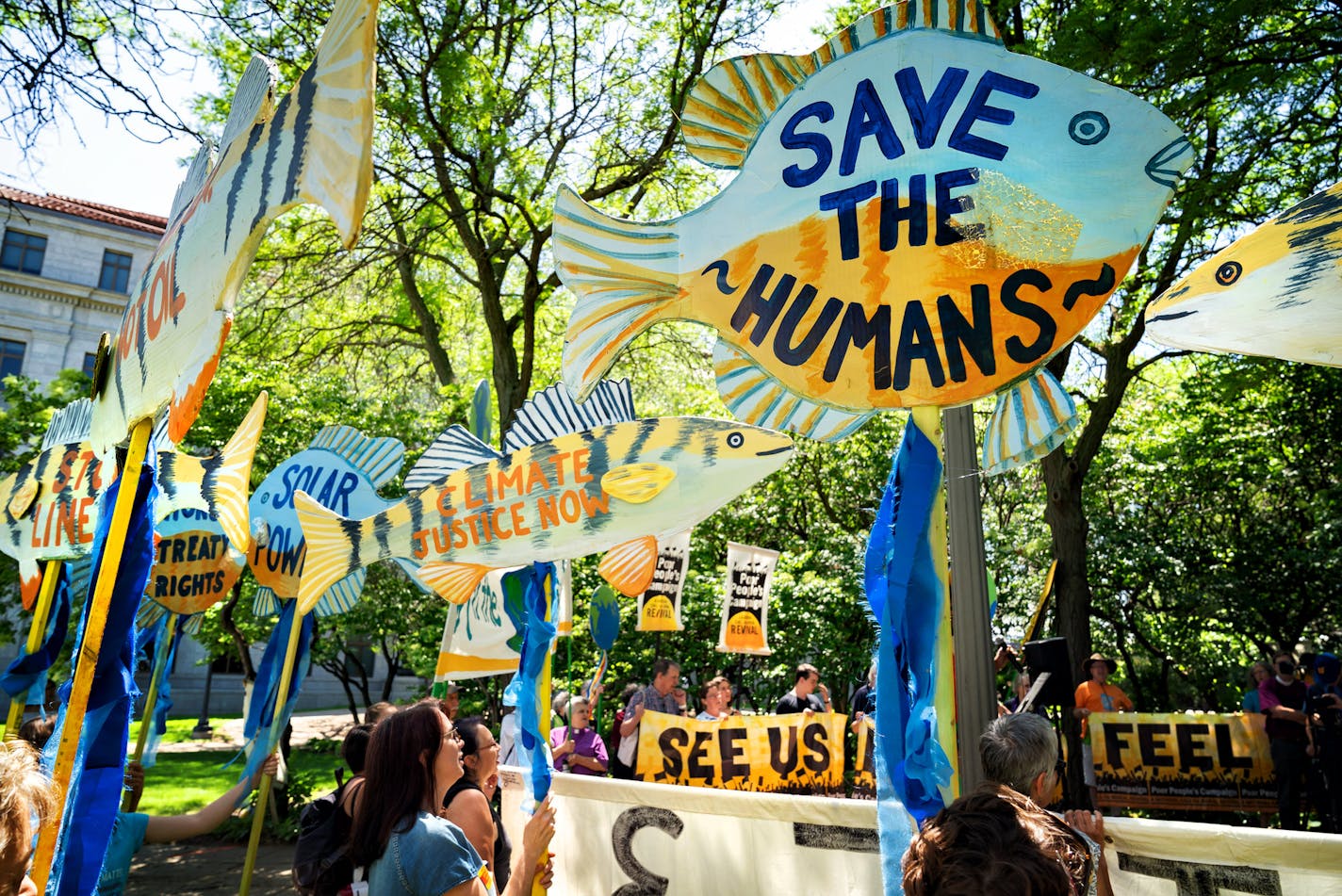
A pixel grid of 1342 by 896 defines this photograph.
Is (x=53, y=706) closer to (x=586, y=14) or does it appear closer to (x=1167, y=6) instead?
(x=586, y=14)

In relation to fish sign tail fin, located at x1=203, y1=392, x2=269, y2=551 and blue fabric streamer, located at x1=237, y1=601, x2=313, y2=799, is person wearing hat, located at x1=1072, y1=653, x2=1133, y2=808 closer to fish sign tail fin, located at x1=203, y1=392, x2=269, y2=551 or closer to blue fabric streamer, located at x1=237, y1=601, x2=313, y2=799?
blue fabric streamer, located at x1=237, y1=601, x2=313, y2=799

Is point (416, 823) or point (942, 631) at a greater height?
point (942, 631)

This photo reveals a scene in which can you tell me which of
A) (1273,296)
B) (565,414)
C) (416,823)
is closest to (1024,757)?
(1273,296)

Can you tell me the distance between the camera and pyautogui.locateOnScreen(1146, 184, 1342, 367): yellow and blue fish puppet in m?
2.25

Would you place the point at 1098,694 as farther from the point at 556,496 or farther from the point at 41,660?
the point at 41,660

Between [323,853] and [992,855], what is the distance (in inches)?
81.9

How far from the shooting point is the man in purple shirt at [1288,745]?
23.8 ft

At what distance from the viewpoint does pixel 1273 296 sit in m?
2.30

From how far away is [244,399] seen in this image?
13.2 m

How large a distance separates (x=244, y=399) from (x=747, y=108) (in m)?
12.3

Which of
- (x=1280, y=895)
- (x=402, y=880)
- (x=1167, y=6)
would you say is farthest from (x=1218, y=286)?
(x=1167, y=6)

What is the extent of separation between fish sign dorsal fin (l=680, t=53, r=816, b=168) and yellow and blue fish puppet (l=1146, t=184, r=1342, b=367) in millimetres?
1258

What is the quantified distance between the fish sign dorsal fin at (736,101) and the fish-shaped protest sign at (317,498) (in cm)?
412

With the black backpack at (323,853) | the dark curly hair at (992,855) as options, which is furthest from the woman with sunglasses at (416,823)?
the dark curly hair at (992,855)
